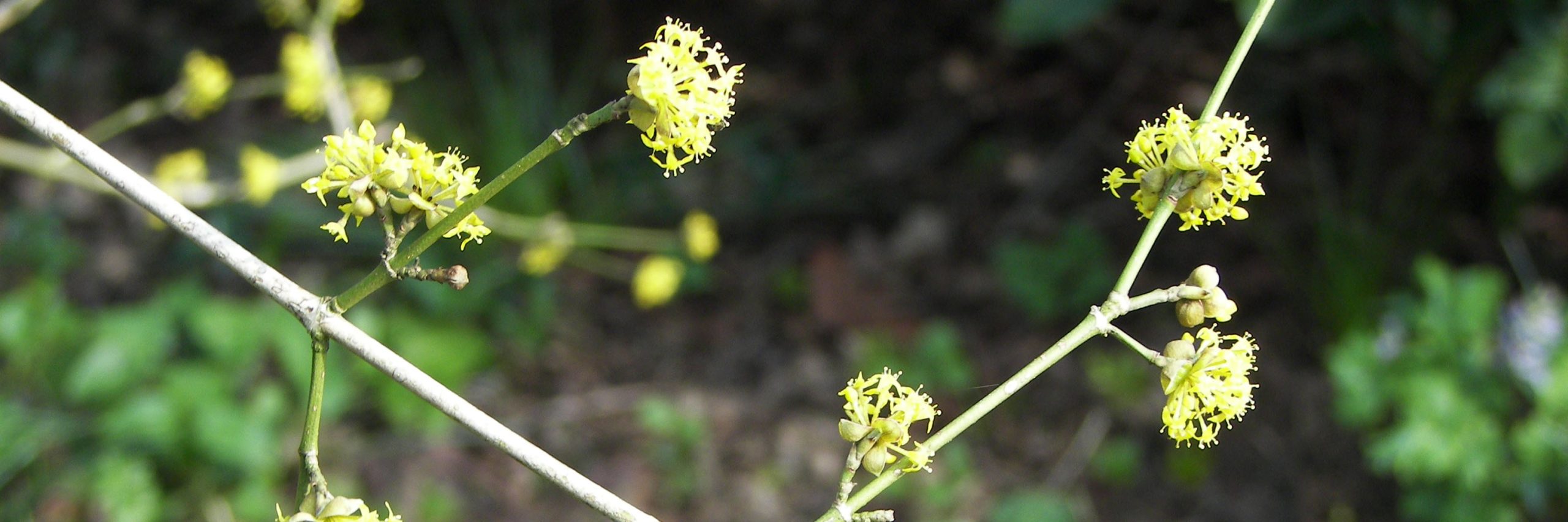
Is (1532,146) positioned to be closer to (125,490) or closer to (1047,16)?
(1047,16)

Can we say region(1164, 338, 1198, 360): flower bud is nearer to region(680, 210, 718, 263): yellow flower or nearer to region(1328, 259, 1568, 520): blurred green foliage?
region(1328, 259, 1568, 520): blurred green foliage

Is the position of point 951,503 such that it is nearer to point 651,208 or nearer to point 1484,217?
point 651,208

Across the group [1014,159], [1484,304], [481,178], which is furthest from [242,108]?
[1484,304]

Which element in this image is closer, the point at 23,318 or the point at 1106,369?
the point at 23,318

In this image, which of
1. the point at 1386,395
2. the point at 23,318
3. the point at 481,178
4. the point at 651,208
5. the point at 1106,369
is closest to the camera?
the point at 1386,395

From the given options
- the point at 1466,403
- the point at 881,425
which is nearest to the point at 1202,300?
the point at 881,425

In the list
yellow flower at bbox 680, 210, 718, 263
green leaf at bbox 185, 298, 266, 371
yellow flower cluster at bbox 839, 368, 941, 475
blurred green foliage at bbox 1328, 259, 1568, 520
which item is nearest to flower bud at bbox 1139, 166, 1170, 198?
yellow flower cluster at bbox 839, 368, 941, 475

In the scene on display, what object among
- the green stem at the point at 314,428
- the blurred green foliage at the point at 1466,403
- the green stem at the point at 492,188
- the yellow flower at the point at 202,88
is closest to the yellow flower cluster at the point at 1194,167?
the green stem at the point at 492,188
